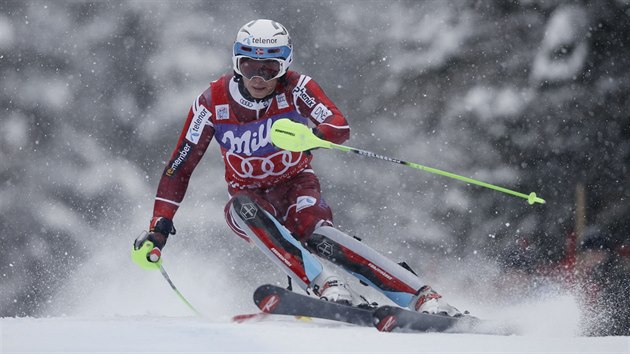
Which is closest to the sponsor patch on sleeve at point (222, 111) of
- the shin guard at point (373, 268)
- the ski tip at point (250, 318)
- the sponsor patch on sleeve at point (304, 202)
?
the sponsor patch on sleeve at point (304, 202)

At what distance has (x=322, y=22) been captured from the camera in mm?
13758

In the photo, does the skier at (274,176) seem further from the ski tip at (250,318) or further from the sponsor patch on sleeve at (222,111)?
the ski tip at (250,318)

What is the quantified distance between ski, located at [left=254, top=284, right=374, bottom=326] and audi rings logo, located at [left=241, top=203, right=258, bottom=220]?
0.63 metres

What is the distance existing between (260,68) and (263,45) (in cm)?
14

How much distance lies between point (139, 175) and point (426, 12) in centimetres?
511

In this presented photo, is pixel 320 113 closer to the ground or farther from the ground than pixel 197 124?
farther from the ground

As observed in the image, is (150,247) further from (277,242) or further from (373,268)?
(373,268)

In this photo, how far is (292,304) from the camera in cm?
482

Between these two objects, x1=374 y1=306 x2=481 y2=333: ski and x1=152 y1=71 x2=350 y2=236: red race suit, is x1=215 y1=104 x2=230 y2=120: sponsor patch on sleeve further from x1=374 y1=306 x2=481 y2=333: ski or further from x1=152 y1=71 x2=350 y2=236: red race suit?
x1=374 y1=306 x2=481 y2=333: ski

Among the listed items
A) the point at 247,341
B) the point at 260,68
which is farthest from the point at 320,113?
the point at 247,341

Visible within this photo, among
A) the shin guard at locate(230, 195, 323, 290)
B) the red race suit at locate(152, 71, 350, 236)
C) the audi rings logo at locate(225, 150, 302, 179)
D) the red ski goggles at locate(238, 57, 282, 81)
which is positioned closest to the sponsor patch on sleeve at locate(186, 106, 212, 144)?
the red race suit at locate(152, 71, 350, 236)

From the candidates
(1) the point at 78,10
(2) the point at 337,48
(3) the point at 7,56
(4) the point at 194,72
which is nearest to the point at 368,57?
(2) the point at 337,48

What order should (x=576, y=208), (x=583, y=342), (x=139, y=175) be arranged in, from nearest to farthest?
(x=583, y=342) → (x=576, y=208) → (x=139, y=175)

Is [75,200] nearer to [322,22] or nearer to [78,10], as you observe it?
[78,10]
